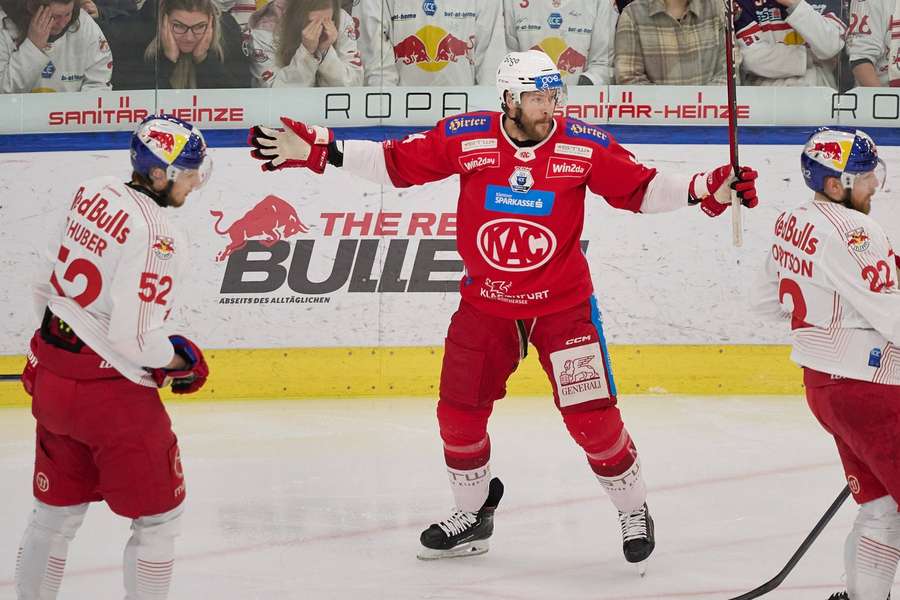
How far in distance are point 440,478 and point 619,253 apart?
216 cm

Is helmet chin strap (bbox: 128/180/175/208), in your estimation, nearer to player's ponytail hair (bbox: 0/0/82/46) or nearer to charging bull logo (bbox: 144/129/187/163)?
charging bull logo (bbox: 144/129/187/163)

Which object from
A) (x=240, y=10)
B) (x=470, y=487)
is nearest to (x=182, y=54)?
(x=240, y=10)

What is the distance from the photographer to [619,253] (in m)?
6.70

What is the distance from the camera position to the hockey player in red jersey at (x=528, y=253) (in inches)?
155

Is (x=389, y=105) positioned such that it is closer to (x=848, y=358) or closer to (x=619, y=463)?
(x=619, y=463)

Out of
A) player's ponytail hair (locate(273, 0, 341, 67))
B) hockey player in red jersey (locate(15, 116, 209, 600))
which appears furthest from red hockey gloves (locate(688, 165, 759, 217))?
player's ponytail hair (locate(273, 0, 341, 67))

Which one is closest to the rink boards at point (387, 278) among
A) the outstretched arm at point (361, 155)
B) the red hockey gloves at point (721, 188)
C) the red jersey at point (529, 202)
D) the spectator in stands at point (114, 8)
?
the spectator in stands at point (114, 8)

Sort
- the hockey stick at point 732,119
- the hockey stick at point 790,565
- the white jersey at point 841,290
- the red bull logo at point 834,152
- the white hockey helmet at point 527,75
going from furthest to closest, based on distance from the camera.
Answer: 1. the white hockey helmet at point 527,75
2. the hockey stick at point 732,119
3. the hockey stick at point 790,565
4. the red bull logo at point 834,152
5. the white jersey at point 841,290

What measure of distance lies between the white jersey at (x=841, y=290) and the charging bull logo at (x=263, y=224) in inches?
151

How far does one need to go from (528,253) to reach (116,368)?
157cm

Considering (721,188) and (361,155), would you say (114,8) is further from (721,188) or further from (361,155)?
(721,188)

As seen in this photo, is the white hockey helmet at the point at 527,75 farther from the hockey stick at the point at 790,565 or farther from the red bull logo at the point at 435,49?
the red bull logo at the point at 435,49

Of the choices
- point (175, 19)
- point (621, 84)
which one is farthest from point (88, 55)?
point (621, 84)

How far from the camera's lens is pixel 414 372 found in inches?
262
